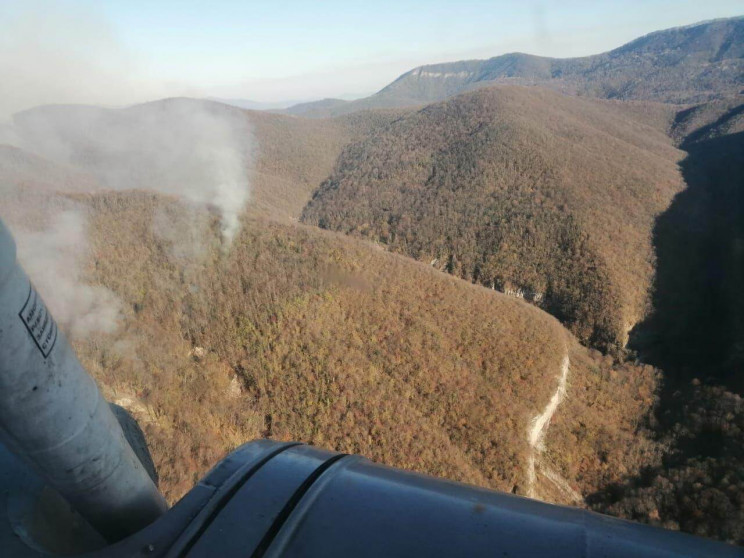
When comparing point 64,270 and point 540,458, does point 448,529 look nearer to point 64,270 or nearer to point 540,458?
point 540,458

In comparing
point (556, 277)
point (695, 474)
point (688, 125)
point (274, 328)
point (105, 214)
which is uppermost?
point (688, 125)

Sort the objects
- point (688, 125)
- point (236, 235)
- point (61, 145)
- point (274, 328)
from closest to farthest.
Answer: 1. point (274, 328)
2. point (236, 235)
3. point (61, 145)
4. point (688, 125)

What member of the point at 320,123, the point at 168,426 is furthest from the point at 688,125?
the point at 168,426

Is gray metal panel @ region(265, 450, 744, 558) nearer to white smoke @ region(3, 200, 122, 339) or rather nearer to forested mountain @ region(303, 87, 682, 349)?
white smoke @ region(3, 200, 122, 339)

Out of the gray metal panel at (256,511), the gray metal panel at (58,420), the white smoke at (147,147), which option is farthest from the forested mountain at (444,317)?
the gray metal panel at (256,511)

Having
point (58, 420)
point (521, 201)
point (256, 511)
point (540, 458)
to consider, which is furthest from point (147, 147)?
point (256, 511)

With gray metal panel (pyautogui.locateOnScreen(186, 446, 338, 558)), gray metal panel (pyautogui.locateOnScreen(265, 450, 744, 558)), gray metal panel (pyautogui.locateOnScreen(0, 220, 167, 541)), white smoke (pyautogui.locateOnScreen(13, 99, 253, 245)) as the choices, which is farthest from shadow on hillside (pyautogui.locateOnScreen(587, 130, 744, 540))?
white smoke (pyautogui.locateOnScreen(13, 99, 253, 245))

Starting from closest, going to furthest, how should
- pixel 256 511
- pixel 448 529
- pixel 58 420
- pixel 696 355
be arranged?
pixel 448 529, pixel 256 511, pixel 58 420, pixel 696 355

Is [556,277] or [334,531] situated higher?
[334,531]

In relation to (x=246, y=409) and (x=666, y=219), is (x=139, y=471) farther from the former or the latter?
(x=666, y=219)
